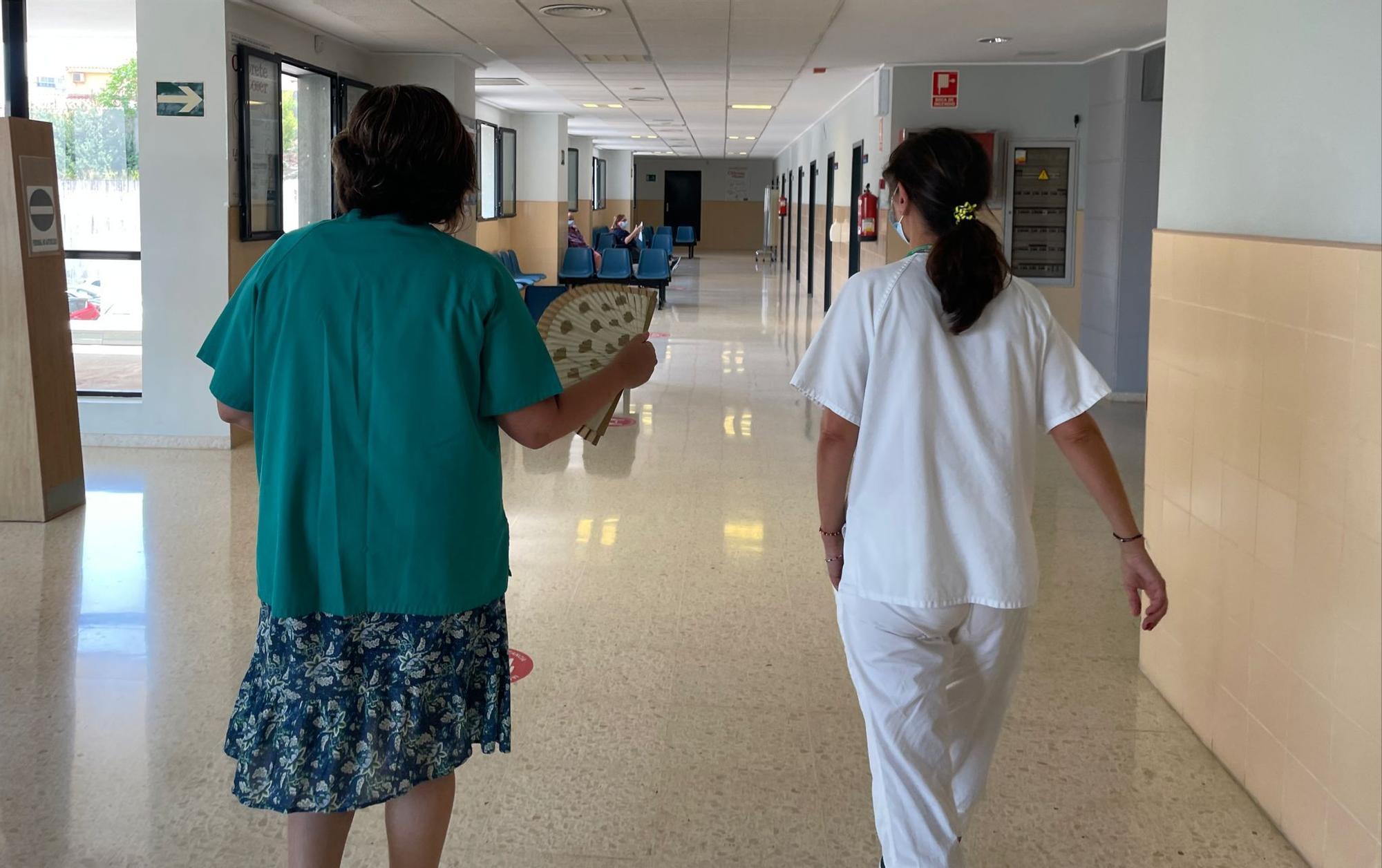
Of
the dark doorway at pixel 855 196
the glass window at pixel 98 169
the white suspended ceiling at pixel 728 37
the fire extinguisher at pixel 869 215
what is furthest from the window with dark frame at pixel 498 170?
the glass window at pixel 98 169

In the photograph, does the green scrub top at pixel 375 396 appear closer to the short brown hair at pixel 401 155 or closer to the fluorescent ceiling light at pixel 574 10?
the short brown hair at pixel 401 155

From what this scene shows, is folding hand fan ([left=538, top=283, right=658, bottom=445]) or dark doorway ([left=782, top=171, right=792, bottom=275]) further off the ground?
dark doorway ([left=782, top=171, right=792, bottom=275])

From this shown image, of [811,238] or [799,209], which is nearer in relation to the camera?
[811,238]

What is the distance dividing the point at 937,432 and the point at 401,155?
3.06 ft

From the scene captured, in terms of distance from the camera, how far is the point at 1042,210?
9922 millimetres

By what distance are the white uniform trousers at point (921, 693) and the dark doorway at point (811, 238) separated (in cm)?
1612

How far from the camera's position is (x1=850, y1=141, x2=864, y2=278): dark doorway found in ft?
40.2

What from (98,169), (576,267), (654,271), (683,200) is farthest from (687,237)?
(98,169)

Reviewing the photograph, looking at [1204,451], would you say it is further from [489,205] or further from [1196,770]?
[489,205]

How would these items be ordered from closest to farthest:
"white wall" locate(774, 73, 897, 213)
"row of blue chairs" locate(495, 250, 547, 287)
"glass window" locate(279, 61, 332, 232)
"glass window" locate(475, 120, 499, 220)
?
"glass window" locate(279, 61, 332, 232)
"white wall" locate(774, 73, 897, 213)
"row of blue chairs" locate(495, 250, 547, 287)
"glass window" locate(475, 120, 499, 220)

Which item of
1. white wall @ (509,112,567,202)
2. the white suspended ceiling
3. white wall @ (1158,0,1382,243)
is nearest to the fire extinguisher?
the white suspended ceiling

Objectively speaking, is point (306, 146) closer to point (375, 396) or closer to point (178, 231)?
point (178, 231)

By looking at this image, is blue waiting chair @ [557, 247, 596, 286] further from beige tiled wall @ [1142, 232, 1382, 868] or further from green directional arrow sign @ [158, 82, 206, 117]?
beige tiled wall @ [1142, 232, 1382, 868]

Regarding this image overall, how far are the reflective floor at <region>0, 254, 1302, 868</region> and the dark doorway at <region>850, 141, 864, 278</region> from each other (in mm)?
6601
